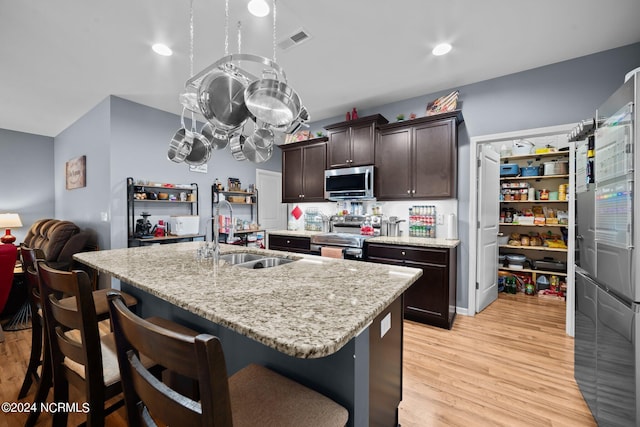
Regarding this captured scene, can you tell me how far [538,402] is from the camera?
5.83 feet

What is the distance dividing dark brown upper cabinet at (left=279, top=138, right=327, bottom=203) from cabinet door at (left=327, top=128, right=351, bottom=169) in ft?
0.43

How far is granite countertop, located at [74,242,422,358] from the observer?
739mm

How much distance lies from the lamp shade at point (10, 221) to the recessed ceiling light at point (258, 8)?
539 centimetres

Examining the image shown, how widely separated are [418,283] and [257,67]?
2.84 metres

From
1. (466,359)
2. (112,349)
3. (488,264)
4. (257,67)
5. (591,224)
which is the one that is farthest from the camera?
(488,264)

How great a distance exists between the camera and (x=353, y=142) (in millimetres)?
3729

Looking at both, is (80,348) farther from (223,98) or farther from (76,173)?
(76,173)

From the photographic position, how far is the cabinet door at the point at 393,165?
11.1 ft

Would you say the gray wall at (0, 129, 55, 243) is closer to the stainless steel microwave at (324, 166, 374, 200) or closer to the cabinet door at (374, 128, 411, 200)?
the stainless steel microwave at (324, 166, 374, 200)

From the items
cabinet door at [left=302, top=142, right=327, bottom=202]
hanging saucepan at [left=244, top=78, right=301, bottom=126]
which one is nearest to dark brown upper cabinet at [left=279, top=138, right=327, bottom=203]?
cabinet door at [left=302, top=142, right=327, bottom=202]

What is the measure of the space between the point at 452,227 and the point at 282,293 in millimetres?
2726

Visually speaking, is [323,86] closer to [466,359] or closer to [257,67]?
[257,67]

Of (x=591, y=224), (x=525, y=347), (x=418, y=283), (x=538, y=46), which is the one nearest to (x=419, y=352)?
(x=418, y=283)

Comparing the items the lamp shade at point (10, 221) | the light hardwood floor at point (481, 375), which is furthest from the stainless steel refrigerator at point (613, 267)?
the lamp shade at point (10, 221)
